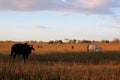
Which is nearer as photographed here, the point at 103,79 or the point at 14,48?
the point at 103,79

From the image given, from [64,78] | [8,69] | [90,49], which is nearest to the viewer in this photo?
[64,78]

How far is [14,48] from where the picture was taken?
27.8 metres

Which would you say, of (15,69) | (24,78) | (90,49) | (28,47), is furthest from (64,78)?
(90,49)

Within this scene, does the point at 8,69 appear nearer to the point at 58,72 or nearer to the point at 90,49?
the point at 58,72

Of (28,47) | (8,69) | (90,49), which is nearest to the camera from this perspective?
(8,69)

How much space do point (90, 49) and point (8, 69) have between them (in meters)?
30.3

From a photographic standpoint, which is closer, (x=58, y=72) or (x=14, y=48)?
(x=58, y=72)

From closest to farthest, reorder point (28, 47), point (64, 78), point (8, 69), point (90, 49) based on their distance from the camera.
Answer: point (64, 78) → point (8, 69) → point (28, 47) → point (90, 49)

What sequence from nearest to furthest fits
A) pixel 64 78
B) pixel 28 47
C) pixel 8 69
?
pixel 64 78
pixel 8 69
pixel 28 47

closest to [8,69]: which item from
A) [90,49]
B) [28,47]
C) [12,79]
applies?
[12,79]

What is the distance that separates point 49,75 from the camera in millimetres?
12094

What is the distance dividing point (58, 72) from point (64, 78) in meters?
1.12

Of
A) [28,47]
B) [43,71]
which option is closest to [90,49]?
[28,47]

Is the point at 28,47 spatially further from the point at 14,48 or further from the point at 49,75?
the point at 49,75
